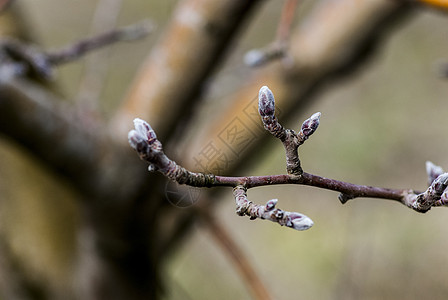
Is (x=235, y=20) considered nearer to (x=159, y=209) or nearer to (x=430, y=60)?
(x=159, y=209)

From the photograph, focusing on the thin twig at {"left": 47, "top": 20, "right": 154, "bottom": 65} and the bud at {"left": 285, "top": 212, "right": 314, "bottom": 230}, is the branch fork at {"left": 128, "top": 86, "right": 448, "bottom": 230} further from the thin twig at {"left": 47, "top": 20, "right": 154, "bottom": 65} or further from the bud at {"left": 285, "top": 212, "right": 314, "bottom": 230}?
the thin twig at {"left": 47, "top": 20, "right": 154, "bottom": 65}

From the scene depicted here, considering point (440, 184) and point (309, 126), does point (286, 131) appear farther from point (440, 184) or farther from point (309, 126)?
point (440, 184)

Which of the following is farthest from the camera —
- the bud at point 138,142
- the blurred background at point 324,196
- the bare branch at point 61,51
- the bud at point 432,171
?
the blurred background at point 324,196

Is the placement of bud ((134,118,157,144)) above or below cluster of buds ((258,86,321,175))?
above

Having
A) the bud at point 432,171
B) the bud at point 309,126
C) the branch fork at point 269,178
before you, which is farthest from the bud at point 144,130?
the bud at point 432,171

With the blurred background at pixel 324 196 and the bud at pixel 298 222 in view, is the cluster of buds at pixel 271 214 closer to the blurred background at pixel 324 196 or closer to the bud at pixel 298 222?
the bud at pixel 298 222

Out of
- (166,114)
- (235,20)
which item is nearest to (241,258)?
(166,114)

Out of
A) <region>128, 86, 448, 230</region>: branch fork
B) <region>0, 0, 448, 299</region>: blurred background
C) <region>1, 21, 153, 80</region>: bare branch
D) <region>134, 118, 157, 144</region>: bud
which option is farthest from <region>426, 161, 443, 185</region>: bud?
<region>0, 0, 448, 299</region>: blurred background
